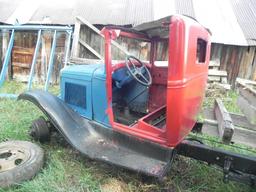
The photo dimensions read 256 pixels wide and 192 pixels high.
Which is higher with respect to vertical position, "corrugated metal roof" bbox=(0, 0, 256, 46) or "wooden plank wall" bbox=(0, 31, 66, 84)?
"corrugated metal roof" bbox=(0, 0, 256, 46)

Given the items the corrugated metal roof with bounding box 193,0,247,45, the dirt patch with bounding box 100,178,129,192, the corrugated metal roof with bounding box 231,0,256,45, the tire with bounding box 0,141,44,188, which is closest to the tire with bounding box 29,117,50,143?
the tire with bounding box 0,141,44,188

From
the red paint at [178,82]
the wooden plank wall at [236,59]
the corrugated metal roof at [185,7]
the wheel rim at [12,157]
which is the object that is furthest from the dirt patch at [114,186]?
the corrugated metal roof at [185,7]

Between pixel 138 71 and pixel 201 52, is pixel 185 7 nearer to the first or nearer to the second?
pixel 201 52


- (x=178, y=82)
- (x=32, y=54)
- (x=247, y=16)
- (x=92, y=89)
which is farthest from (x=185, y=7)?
(x=178, y=82)

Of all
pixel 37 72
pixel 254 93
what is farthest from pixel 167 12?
pixel 254 93

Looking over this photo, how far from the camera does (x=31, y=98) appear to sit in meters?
3.52

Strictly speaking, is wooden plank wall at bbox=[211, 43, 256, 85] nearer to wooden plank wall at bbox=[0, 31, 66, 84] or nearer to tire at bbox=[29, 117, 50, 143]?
wooden plank wall at bbox=[0, 31, 66, 84]

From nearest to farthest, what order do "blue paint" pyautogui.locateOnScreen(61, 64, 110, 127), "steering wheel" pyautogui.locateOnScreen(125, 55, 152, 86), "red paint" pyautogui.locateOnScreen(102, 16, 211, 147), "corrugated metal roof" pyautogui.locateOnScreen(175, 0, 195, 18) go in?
"red paint" pyautogui.locateOnScreen(102, 16, 211, 147), "steering wheel" pyautogui.locateOnScreen(125, 55, 152, 86), "blue paint" pyautogui.locateOnScreen(61, 64, 110, 127), "corrugated metal roof" pyautogui.locateOnScreen(175, 0, 195, 18)

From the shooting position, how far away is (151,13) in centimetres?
753

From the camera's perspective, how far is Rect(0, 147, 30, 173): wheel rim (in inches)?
115

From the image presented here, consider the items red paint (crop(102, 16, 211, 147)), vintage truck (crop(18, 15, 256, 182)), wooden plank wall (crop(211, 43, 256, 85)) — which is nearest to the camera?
red paint (crop(102, 16, 211, 147))

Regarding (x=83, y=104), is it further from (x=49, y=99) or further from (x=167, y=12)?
(x=167, y=12)

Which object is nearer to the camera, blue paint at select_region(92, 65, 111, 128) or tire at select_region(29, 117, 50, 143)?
blue paint at select_region(92, 65, 111, 128)

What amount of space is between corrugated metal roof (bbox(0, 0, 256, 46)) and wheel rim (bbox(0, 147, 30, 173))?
4988 millimetres
